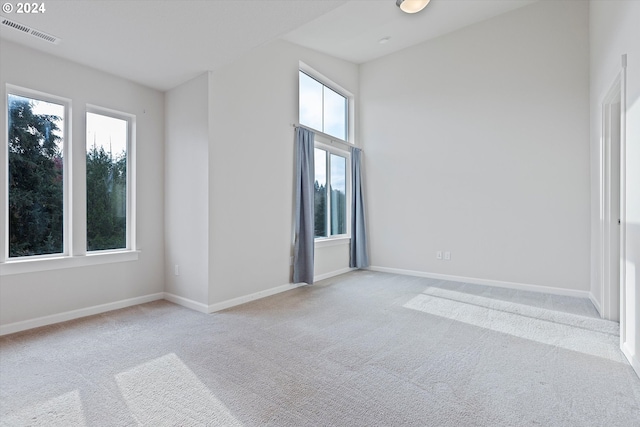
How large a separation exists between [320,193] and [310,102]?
1.44m

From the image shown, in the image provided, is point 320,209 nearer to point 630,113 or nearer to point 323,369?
point 323,369

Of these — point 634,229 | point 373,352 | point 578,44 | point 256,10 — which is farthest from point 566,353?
point 578,44

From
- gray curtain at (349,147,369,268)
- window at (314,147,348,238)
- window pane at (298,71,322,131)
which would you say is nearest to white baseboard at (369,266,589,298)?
gray curtain at (349,147,369,268)

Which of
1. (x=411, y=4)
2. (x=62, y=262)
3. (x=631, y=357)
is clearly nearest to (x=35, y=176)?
(x=62, y=262)

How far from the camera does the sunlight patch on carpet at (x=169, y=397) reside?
170 cm

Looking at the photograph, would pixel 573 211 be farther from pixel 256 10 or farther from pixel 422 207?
pixel 256 10

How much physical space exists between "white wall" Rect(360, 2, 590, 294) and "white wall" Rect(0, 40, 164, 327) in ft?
11.6

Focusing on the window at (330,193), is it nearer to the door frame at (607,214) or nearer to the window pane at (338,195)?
the window pane at (338,195)

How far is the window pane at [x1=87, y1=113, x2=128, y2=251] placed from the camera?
342cm

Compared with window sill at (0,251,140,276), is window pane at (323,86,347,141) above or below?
above

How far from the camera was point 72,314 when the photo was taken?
3.22 meters

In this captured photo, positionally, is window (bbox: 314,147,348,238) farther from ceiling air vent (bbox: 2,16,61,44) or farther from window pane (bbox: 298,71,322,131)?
ceiling air vent (bbox: 2,16,61,44)

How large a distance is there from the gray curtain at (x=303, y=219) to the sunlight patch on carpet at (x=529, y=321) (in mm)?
1478

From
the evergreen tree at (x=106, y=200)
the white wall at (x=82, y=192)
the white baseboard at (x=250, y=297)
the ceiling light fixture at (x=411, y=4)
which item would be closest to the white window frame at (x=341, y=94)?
the ceiling light fixture at (x=411, y=4)
